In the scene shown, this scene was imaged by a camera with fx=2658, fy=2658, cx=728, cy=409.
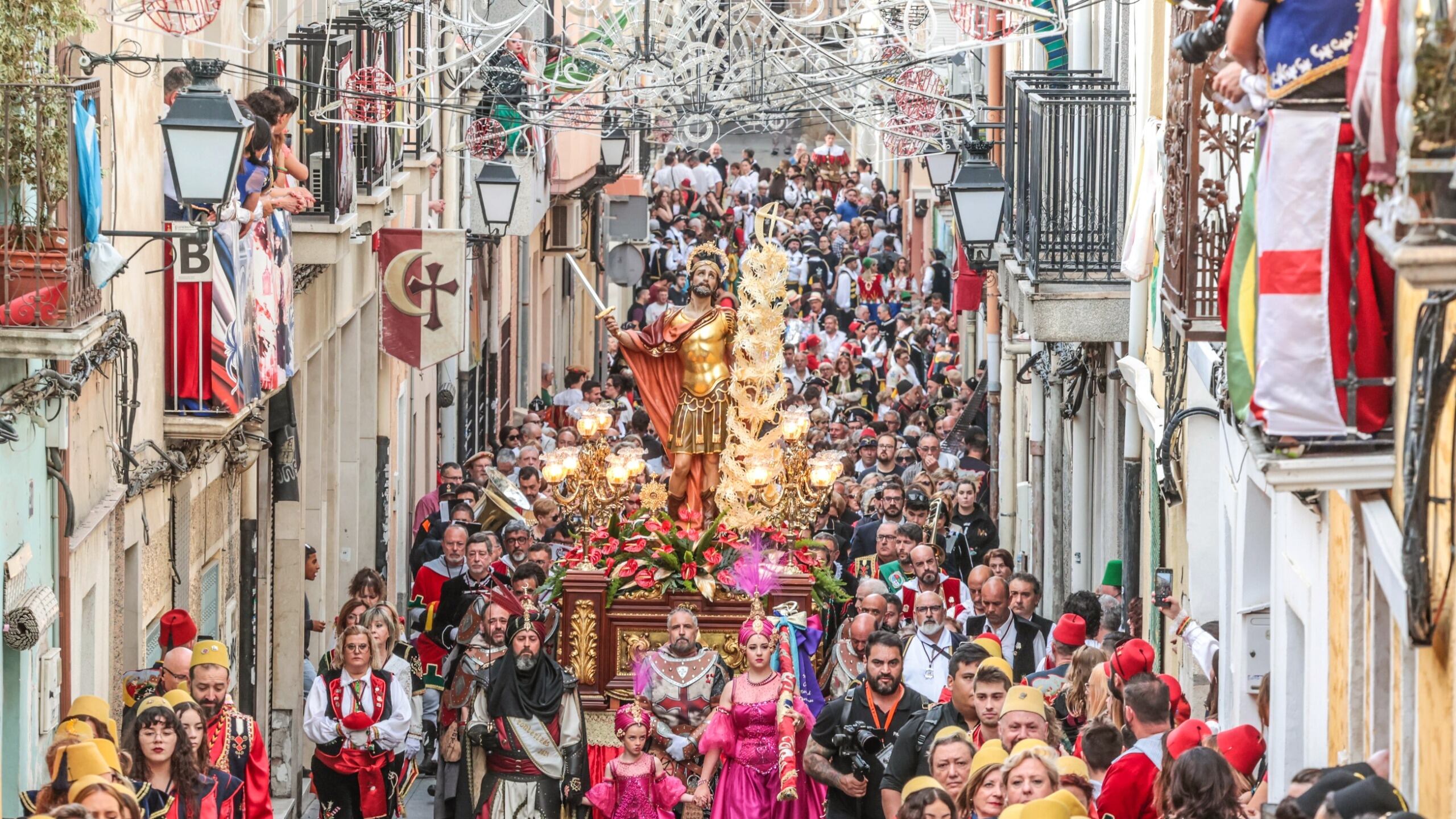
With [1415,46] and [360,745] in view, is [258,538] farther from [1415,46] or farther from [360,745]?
[1415,46]

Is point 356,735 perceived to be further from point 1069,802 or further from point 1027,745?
point 1069,802

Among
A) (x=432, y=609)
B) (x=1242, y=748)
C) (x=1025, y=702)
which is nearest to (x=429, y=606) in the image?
(x=432, y=609)

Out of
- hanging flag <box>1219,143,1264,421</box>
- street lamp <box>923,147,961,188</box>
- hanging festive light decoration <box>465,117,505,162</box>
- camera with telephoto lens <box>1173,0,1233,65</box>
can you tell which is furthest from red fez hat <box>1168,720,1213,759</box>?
hanging festive light decoration <box>465,117,505,162</box>

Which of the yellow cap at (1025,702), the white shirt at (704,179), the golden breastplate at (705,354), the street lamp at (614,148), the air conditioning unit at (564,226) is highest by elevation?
the white shirt at (704,179)

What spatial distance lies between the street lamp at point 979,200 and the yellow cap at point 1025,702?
603 centimetres

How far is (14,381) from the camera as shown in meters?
10.6

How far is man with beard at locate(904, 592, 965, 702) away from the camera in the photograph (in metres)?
14.4

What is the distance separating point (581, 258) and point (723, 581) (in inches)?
1001

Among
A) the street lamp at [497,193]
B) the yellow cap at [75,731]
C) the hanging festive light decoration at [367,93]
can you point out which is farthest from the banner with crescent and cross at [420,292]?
the yellow cap at [75,731]

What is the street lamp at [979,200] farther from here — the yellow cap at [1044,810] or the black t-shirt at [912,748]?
the yellow cap at [1044,810]

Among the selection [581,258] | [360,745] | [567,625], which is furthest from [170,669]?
[581,258]

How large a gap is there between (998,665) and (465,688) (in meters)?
3.90

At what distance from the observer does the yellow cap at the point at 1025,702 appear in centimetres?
1145

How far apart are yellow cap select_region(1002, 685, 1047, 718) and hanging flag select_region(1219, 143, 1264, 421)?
3.49 meters
